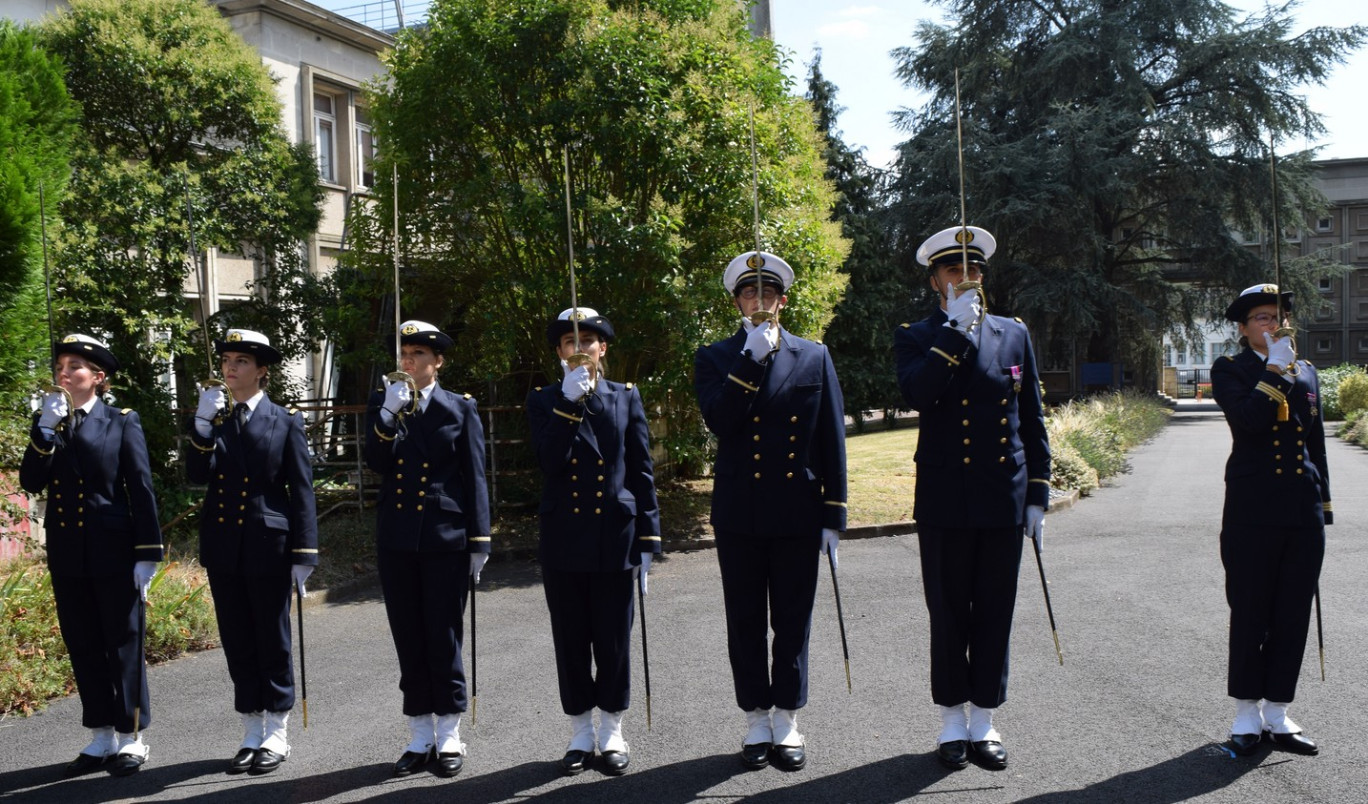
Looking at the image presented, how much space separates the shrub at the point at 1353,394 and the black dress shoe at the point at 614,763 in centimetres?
2904

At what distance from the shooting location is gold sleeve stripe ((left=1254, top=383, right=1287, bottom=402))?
4812 mm

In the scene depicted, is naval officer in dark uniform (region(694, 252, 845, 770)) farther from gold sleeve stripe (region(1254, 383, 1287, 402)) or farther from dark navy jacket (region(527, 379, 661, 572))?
gold sleeve stripe (region(1254, 383, 1287, 402))

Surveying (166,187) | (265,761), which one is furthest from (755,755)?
(166,187)

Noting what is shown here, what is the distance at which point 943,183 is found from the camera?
32.5 metres

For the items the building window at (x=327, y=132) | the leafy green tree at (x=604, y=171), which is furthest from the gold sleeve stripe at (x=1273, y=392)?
the building window at (x=327, y=132)

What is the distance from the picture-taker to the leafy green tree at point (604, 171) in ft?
34.7

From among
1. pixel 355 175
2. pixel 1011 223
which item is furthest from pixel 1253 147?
pixel 355 175

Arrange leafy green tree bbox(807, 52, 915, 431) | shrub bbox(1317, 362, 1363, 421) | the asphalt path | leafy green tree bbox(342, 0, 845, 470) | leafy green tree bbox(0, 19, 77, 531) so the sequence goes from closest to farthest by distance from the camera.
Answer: the asphalt path → leafy green tree bbox(0, 19, 77, 531) → leafy green tree bbox(342, 0, 845, 470) → leafy green tree bbox(807, 52, 915, 431) → shrub bbox(1317, 362, 1363, 421)

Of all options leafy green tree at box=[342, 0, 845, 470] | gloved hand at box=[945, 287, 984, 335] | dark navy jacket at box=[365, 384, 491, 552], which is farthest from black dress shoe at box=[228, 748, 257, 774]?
leafy green tree at box=[342, 0, 845, 470]

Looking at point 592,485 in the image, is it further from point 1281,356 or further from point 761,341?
point 1281,356

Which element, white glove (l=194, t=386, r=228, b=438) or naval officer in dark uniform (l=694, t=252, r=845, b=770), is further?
white glove (l=194, t=386, r=228, b=438)

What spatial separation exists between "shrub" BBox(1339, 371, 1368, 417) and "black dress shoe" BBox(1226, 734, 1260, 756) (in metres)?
27.6

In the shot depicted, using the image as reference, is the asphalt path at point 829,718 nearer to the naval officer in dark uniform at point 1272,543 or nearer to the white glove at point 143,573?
the naval officer in dark uniform at point 1272,543

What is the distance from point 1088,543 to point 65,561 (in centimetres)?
910
